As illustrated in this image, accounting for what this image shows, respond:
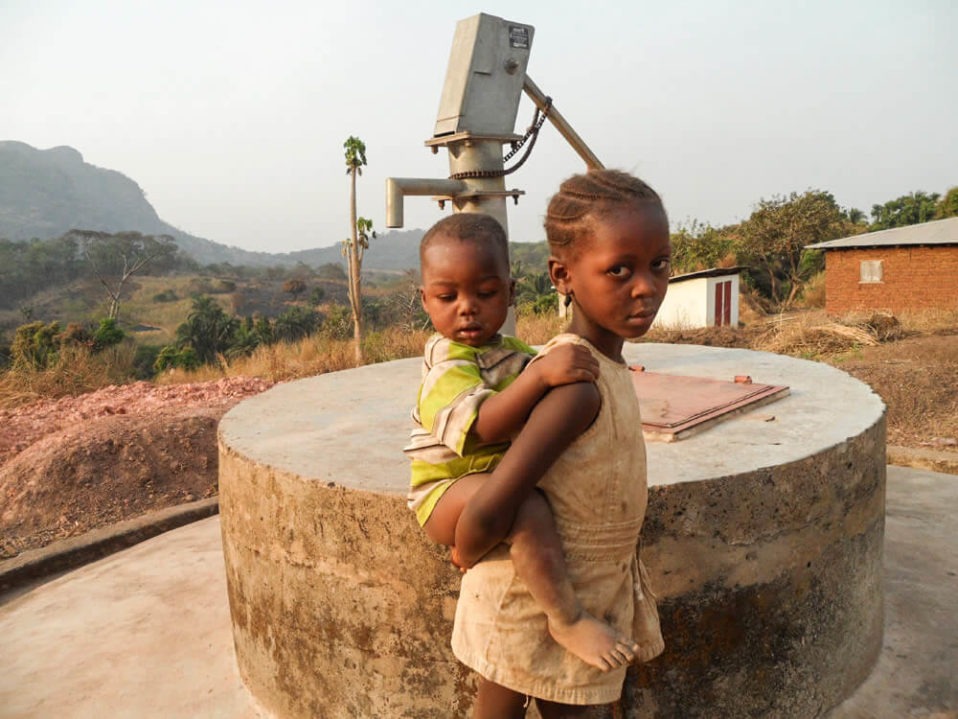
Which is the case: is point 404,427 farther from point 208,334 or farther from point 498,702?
point 208,334

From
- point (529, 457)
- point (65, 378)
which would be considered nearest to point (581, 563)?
point (529, 457)

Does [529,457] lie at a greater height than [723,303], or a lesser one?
greater

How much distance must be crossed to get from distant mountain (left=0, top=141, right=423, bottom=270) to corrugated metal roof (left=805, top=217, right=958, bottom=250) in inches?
3036

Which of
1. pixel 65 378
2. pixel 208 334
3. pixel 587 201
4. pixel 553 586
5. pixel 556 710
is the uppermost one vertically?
pixel 587 201

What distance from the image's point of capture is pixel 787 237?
23.3 metres

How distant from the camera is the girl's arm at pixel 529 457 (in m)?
1.17

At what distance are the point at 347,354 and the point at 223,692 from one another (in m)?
6.89

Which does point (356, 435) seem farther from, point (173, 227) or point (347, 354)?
point (173, 227)

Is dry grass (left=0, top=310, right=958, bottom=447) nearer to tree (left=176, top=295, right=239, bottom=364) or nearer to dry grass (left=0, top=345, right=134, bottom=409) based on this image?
dry grass (left=0, top=345, right=134, bottom=409)

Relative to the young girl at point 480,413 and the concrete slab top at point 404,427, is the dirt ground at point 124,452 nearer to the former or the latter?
the concrete slab top at point 404,427

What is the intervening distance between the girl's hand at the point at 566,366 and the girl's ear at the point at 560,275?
0.12 meters

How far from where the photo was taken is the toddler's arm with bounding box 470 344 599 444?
3.80 ft

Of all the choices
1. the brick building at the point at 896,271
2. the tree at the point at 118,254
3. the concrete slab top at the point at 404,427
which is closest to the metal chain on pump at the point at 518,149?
the concrete slab top at the point at 404,427

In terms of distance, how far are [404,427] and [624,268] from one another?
1.70 meters
